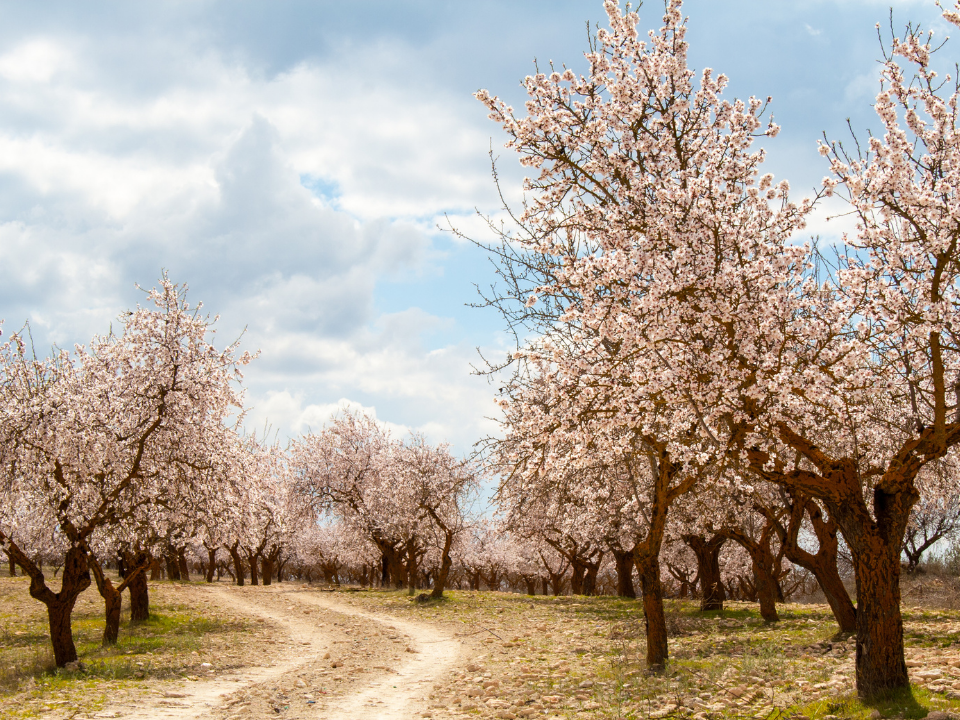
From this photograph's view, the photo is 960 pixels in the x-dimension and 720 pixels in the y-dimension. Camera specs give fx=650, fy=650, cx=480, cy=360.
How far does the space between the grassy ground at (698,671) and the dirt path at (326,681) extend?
1078mm

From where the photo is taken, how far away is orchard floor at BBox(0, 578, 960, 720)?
34.2ft

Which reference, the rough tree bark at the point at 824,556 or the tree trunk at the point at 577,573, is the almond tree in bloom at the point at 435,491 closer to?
the tree trunk at the point at 577,573

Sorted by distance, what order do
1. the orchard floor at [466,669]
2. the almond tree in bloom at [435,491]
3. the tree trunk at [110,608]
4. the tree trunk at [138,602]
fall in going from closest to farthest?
the orchard floor at [466,669], the tree trunk at [110,608], the tree trunk at [138,602], the almond tree in bloom at [435,491]

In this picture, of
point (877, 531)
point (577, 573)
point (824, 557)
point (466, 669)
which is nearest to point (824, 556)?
point (824, 557)

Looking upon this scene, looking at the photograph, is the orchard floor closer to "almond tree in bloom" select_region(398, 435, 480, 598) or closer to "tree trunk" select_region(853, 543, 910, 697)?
"tree trunk" select_region(853, 543, 910, 697)

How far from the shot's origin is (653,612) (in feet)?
43.7

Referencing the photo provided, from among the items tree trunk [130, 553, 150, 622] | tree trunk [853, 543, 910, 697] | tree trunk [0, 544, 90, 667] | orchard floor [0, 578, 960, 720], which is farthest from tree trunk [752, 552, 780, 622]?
tree trunk [130, 553, 150, 622]

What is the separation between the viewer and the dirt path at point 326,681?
11.4 m

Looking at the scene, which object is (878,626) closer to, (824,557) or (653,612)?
(653,612)

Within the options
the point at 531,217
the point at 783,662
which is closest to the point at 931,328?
the point at 531,217

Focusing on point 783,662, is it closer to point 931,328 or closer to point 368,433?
point 931,328

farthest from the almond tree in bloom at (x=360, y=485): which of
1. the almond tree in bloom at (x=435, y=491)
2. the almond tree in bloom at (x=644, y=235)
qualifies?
the almond tree in bloom at (x=644, y=235)

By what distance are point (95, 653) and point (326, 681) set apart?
8.70m

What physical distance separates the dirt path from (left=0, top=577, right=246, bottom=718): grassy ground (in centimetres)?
126
